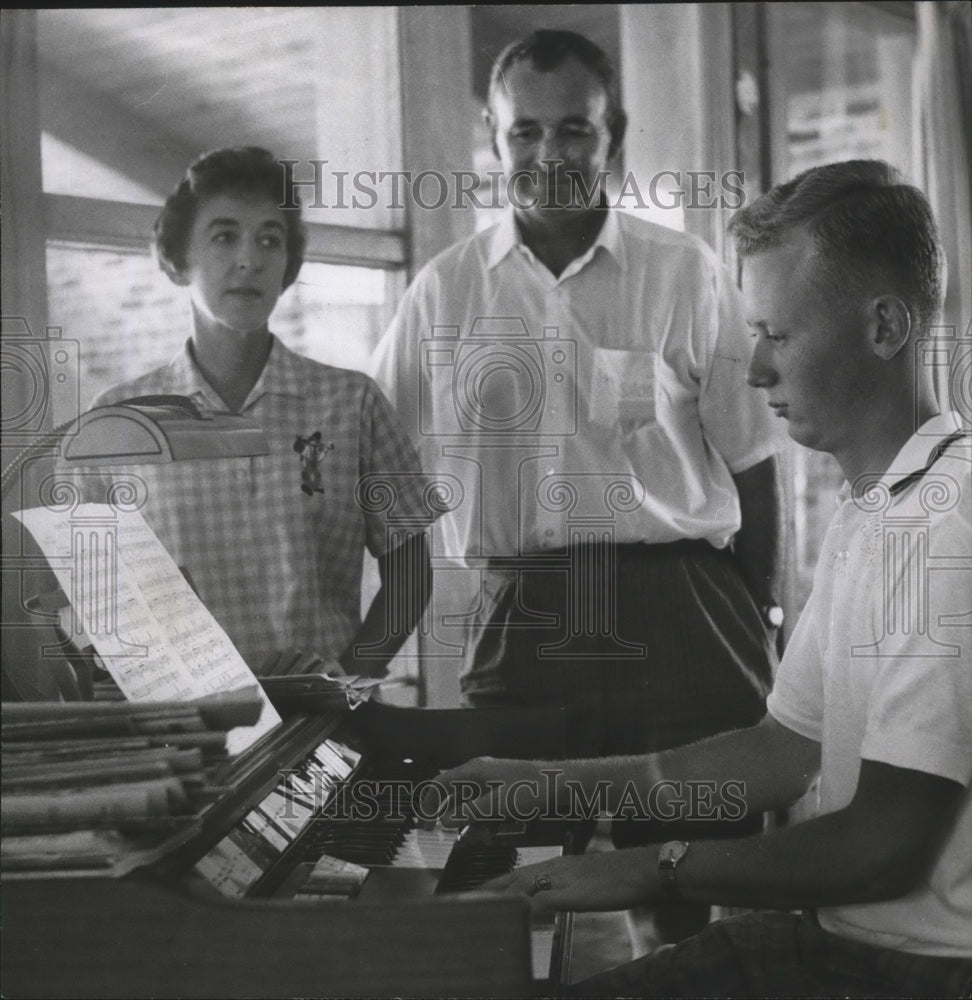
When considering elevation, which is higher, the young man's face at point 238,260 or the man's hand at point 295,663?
the young man's face at point 238,260

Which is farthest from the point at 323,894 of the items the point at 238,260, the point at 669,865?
the point at 238,260

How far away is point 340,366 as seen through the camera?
6.48 feet

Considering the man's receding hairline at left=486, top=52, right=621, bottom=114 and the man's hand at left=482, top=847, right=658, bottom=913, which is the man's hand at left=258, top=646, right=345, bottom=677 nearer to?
the man's hand at left=482, top=847, right=658, bottom=913

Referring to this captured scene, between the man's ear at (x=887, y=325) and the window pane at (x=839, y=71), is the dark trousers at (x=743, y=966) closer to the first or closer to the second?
the man's ear at (x=887, y=325)

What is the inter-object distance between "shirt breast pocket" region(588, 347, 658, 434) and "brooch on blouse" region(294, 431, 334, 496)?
438 mm

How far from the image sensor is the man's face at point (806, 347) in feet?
6.25

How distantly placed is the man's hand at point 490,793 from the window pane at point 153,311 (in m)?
0.69

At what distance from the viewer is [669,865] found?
1914mm

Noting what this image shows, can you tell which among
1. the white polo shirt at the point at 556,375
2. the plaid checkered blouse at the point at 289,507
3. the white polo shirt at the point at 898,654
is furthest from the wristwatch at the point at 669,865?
the plaid checkered blouse at the point at 289,507

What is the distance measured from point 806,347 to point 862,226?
0.20m

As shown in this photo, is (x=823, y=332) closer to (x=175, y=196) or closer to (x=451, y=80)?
(x=451, y=80)

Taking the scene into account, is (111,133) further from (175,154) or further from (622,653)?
(622,653)

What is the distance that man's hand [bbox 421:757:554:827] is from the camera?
6.53 ft

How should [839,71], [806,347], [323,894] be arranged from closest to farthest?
1. [323,894]
2. [806,347]
3. [839,71]
